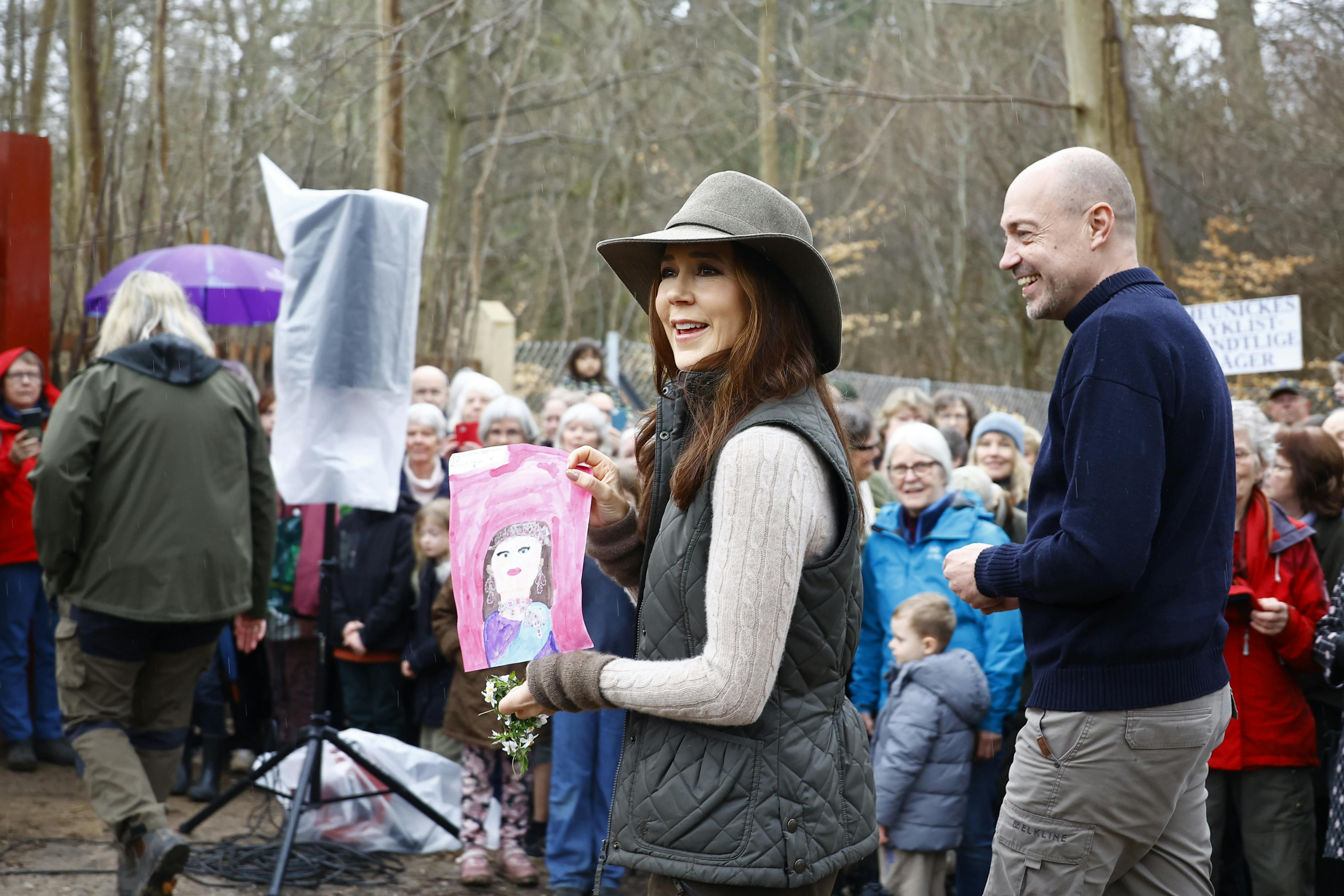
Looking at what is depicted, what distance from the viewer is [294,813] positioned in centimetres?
525

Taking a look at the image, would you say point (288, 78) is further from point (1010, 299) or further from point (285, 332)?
point (1010, 299)

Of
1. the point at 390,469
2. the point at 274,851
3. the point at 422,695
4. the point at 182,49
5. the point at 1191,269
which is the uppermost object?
the point at 182,49

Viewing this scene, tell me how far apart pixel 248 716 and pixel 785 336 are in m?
5.30

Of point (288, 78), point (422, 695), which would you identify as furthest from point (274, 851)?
point (288, 78)

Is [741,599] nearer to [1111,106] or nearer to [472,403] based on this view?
[472,403]

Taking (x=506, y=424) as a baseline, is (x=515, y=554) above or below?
below

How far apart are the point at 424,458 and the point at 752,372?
4545 millimetres

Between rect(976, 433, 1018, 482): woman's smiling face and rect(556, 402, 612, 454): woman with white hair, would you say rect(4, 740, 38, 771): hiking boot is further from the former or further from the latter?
rect(976, 433, 1018, 482): woman's smiling face

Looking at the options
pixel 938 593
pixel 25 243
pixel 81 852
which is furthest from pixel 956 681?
pixel 25 243

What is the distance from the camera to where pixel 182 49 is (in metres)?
17.4

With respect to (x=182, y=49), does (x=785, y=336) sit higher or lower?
lower

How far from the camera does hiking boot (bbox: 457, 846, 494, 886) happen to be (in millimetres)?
5398

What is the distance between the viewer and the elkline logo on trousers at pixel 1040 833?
2.55 metres

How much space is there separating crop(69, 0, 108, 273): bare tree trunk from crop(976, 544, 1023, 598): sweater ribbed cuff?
803 centimetres
